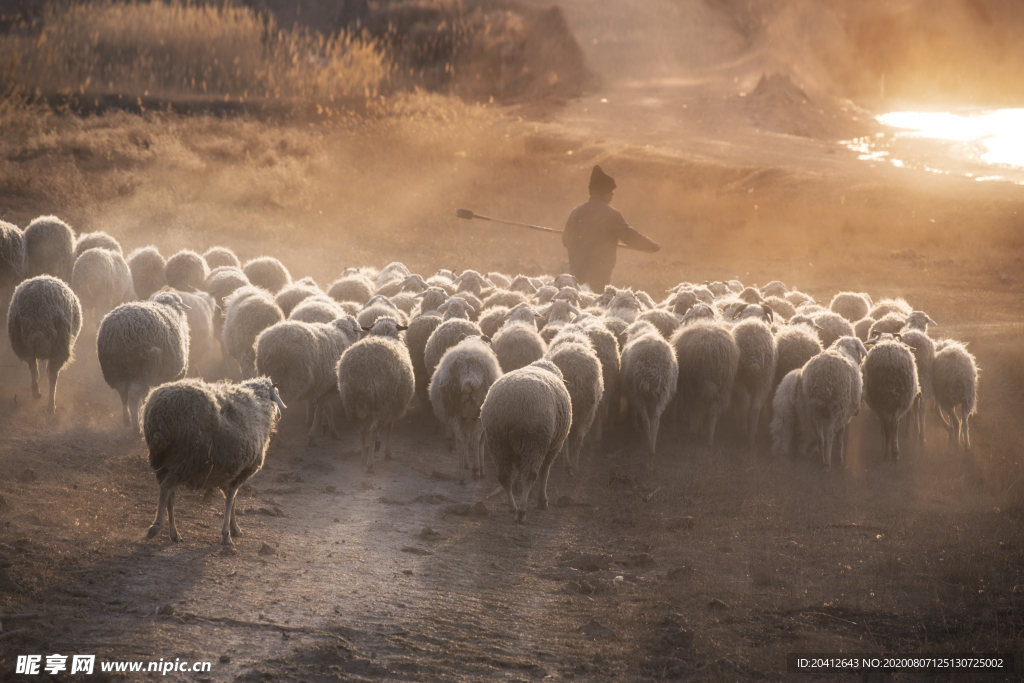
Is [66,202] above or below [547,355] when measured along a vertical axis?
below

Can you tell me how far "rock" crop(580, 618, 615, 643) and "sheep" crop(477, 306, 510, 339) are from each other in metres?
5.39

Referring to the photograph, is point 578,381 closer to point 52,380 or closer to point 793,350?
point 793,350

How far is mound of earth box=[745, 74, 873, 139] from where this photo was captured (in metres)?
33.3

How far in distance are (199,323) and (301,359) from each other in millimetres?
2754

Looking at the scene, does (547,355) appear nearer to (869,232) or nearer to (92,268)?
(92,268)

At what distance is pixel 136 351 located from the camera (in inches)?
304

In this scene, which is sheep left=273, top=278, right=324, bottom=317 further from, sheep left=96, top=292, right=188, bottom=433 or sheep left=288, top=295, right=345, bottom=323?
sheep left=96, top=292, right=188, bottom=433

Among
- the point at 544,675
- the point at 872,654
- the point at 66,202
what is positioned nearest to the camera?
the point at 544,675

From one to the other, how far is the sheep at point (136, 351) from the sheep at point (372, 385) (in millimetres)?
1798

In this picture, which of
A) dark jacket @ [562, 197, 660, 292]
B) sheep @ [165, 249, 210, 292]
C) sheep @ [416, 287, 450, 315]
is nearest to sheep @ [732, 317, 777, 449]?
sheep @ [416, 287, 450, 315]

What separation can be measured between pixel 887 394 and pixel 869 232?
1441cm

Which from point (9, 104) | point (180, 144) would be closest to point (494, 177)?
point (180, 144)

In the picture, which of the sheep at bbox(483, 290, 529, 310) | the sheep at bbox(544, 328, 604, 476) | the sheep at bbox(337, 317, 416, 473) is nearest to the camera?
the sheep at bbox(337, 317, 416, 473)

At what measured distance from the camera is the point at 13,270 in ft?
34.2
